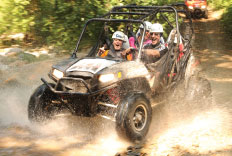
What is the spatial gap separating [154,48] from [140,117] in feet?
5.56

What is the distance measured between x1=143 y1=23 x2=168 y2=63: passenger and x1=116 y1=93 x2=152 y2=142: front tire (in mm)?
1042

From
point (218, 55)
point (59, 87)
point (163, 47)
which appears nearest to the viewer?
point (59, 87)

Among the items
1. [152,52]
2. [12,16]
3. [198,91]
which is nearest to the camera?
[152,52]

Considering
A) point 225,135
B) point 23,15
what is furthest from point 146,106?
point 23,15

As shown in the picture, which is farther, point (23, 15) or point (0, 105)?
point (23, 15)

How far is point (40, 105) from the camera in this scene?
505cm

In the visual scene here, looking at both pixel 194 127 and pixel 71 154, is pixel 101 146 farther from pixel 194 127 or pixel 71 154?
pixel 194 127

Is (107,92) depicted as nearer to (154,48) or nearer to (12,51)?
(154,48)

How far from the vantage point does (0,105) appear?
6418 mm

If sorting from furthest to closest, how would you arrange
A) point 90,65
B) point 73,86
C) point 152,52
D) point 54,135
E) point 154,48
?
point 154,48 < point 152,52 < point 54,135 < point 90,65 < point 73,86

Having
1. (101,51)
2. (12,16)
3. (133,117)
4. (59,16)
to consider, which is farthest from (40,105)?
(59,16)

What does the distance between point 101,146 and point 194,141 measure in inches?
52.0

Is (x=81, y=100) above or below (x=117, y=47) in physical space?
below

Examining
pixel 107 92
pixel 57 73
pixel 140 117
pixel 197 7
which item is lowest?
pixel 140 117
